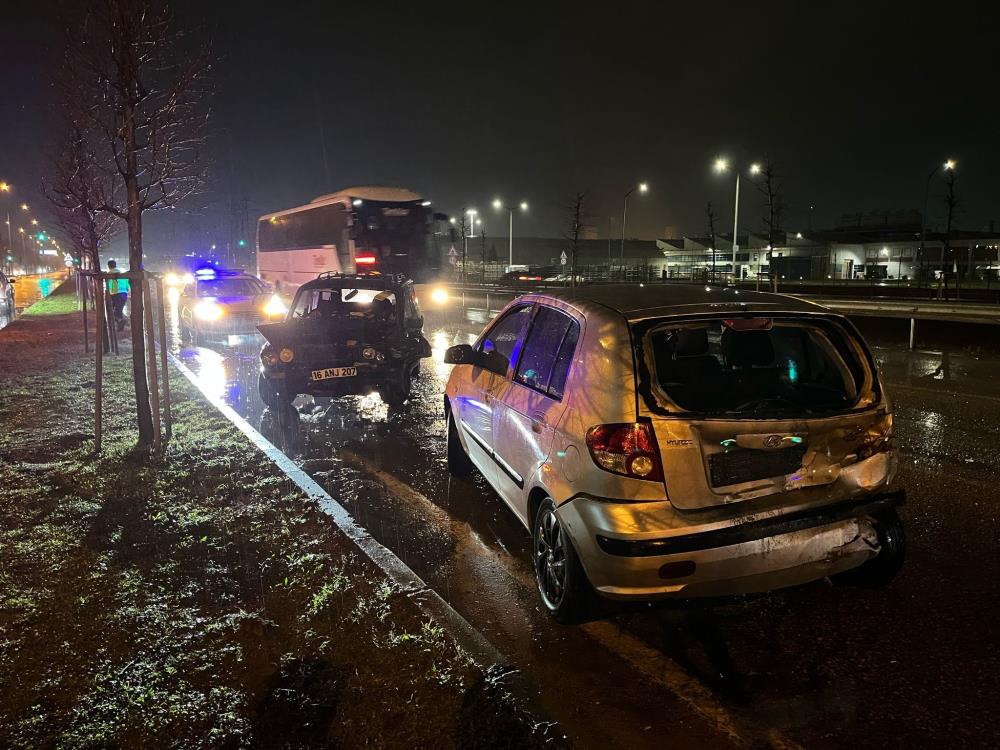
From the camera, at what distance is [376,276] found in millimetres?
10164

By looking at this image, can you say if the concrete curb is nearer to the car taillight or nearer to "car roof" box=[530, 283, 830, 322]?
the car taillight

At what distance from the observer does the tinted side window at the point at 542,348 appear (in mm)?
4254

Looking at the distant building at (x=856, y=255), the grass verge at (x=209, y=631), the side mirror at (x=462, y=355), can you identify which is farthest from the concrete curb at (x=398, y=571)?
the distant building at (x=856, y=255)

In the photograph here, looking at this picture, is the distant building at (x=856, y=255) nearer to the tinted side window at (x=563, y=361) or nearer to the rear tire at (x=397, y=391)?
the rear tire at (x=397, y=391)

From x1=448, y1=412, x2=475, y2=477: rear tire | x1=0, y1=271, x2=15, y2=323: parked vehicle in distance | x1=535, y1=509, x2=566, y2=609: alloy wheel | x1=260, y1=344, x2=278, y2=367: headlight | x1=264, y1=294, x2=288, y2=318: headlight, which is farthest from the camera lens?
x1=0, y1=271, x2=15, y2=323: parked vehicle in distance

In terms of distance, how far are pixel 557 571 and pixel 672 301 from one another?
1598 millimetres

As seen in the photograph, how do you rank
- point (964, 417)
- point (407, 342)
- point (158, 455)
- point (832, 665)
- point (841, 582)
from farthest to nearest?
point (407, 342), point (964, 417), point (158, 455), point (841, 582), point (832, 665)

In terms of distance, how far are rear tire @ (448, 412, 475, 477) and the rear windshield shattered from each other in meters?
2.04

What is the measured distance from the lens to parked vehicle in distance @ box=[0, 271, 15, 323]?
28442 millimetres

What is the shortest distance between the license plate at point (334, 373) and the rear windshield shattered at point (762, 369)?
196 inches

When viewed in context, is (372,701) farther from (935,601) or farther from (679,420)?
(935,601)

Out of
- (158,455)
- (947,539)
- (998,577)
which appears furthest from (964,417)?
(158,455)

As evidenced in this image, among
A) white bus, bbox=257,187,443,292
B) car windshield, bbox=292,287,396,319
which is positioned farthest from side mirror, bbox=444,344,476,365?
white bus, bbox=257,187,443,292

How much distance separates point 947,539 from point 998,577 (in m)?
0.61
